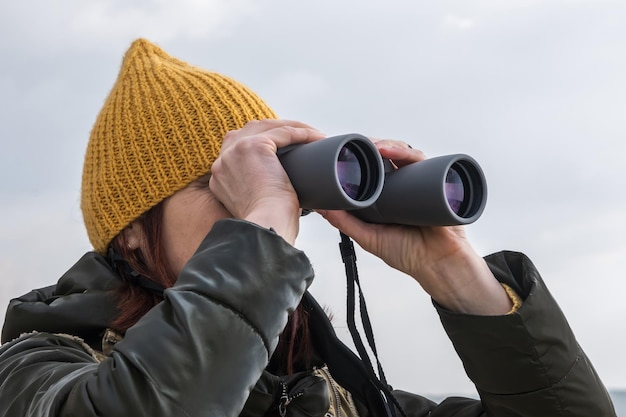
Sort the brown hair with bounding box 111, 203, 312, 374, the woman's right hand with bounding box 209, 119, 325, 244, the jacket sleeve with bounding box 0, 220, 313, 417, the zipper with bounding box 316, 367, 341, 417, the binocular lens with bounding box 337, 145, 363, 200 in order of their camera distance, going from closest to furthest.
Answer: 1. the jacket sleeve with bounding box 0, 220, 313, 417
2. the woman's right hand with bounding box 209, 119, 325, 244
3. the binocular lens with bounding box 337, 145, 363, 200
4. the brown hair with bounding box 111, 203, 312, 374
5. the zipper with bounding box 316, 367, 341, 417

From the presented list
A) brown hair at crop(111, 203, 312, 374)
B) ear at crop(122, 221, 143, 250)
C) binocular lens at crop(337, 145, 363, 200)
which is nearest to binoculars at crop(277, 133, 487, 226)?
binocular lens at crop(337, 145, 363, 200)

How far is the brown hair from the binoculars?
373 millimetres

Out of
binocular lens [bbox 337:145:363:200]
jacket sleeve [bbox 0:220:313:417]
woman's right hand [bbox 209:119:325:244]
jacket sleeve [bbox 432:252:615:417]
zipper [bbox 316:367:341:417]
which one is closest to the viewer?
jacket sleeve [bbox 0:220:313:417]

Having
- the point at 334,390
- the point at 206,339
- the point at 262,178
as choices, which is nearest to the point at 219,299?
the point at 206,339

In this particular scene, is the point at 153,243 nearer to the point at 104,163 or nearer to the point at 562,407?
the point at 104,163

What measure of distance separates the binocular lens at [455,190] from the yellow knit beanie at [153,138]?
51 cm

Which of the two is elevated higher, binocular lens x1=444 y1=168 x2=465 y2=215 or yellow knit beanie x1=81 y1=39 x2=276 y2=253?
yellow knit beanie x1=81 y1=39 x2=276 y2=253

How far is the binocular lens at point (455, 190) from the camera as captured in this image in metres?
1.49

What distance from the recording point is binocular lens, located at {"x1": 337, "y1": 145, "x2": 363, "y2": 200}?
4.62ft

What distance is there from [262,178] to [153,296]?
48cm

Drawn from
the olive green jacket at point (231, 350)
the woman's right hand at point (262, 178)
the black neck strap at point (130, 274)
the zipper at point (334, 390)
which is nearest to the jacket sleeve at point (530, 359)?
the olive green jacket at point (231, 350)

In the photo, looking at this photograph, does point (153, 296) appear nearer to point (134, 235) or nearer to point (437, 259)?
point (134, 235)

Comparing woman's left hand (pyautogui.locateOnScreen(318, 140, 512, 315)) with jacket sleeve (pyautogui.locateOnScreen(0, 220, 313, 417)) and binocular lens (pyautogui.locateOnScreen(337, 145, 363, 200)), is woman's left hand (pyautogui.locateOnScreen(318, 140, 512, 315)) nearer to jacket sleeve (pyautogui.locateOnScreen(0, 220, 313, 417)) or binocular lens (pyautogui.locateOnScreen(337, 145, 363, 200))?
binocular lens (pyautogui.locateOnScreen(337, 145, 363, 200))

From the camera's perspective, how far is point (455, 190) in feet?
4.90
